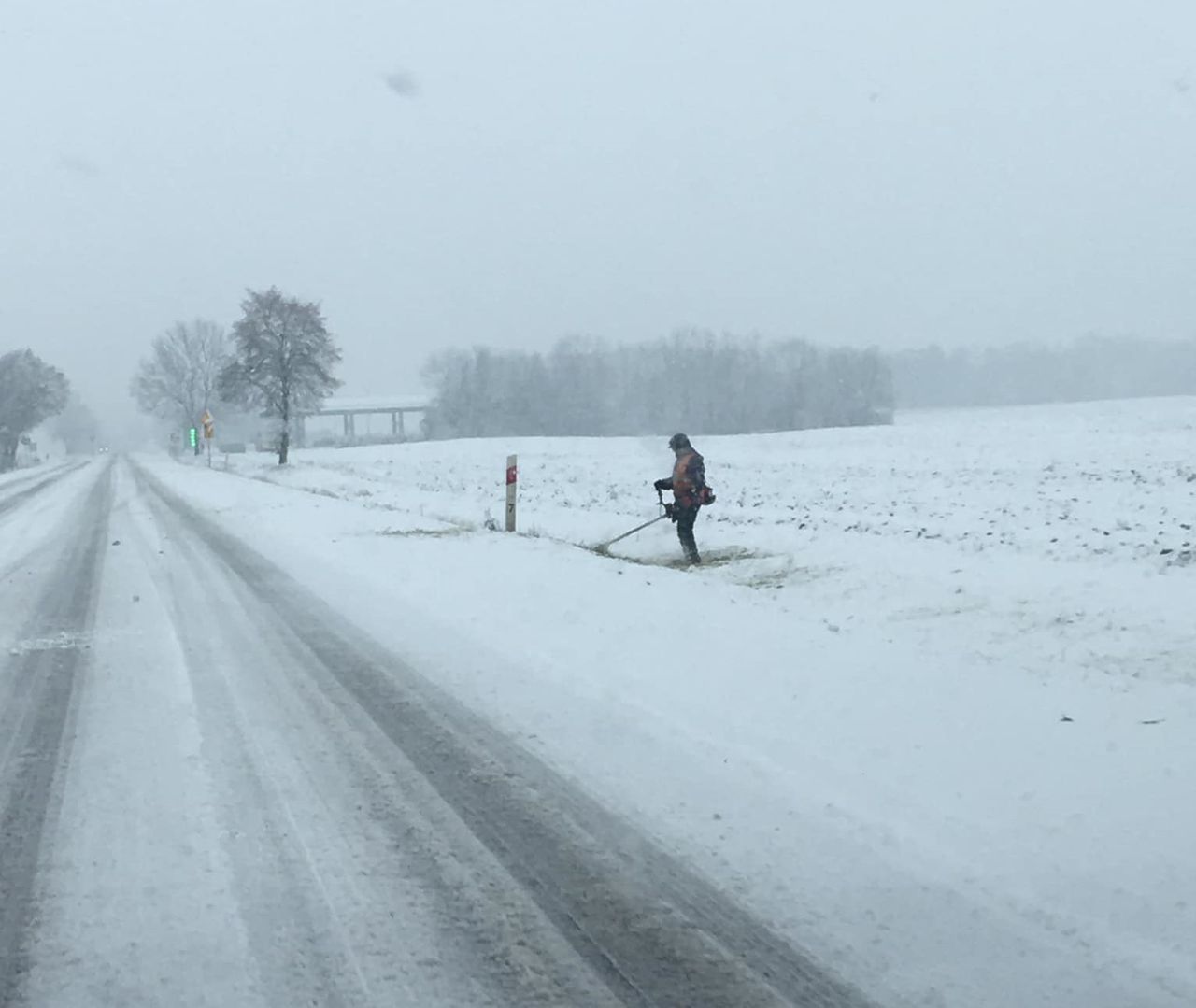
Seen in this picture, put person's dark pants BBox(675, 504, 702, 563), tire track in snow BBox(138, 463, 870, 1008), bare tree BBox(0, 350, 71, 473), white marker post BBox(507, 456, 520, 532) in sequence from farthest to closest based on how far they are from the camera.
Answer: bare tree BBox(0, 350, 71, 473) < white marker post BBox(507, 456, 520, 532) < person's dark pants BBox(675, 504, 702, 563) < tire track in snow BBox(138, 463, 870, 1008)

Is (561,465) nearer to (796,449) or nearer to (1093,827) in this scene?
(796,449)

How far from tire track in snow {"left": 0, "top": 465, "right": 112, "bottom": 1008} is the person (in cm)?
672

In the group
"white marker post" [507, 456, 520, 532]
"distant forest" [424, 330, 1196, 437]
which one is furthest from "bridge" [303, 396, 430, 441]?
"white marker post" [507, 456, 520, 532]

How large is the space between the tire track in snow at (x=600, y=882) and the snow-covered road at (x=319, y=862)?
1 cm

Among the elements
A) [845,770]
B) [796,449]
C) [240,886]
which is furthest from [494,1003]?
[796,449]

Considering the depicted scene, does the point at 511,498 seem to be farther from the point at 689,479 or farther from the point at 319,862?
the point at 319,862

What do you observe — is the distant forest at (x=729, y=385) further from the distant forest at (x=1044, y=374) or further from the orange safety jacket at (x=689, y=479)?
the orange safety jacket at (x=689, y=479)

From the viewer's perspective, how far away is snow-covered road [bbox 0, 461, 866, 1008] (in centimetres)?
365

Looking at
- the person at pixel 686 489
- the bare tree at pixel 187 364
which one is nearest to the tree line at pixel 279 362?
the bare tree at pixel 187 364

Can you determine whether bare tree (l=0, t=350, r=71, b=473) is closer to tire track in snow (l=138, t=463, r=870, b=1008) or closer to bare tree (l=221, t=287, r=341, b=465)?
bare tree (l=221, t=287, r=341, b=465)

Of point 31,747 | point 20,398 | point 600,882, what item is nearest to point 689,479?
point 31,747

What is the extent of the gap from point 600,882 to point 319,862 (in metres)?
1.14

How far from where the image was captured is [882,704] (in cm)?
694

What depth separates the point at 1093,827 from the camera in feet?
16.1
